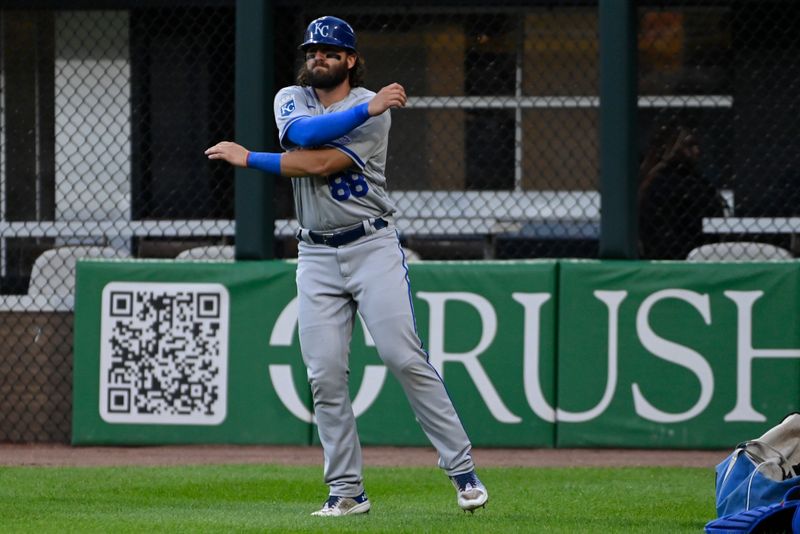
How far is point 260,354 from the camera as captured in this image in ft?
27.5

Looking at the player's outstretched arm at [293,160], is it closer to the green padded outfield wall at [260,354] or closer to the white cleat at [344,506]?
the white cleat at [344,506]

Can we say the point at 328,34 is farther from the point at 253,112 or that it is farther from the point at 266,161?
the point at 253,112

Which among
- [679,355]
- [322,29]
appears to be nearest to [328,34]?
[322,29]

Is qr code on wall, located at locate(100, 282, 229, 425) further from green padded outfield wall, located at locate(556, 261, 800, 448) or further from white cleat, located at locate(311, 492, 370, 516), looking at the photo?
white cleat, located at locate(311, 492, 370, 516)

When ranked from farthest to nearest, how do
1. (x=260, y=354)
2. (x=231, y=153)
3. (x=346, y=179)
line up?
(x=260, y=354), (x=346, y=179), (x=231, y=153)

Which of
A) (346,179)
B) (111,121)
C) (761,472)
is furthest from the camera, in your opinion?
(111,121)

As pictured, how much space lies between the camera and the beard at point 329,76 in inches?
217

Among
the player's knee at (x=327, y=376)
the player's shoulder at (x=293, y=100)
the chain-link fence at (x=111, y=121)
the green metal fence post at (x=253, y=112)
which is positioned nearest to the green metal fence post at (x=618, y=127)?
the green metal fence post at (x=253, y=112)

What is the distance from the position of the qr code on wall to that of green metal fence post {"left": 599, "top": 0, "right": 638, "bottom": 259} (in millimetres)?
2344

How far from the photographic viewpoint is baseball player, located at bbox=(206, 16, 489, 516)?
5383 millimetres

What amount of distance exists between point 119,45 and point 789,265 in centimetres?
521

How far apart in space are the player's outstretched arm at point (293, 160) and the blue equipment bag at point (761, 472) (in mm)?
1806

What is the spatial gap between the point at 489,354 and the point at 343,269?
294 centimetres

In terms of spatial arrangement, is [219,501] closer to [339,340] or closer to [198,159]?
[339,340]
